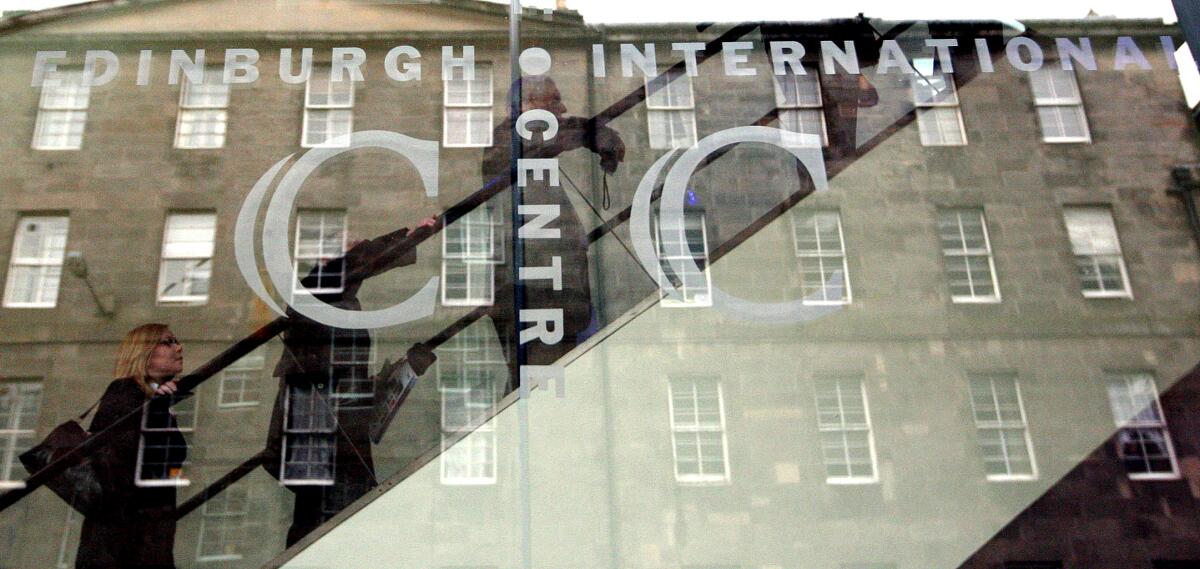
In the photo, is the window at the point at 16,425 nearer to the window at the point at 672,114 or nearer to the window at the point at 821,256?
the window at the point at 672,114

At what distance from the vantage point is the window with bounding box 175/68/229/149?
13430 mm

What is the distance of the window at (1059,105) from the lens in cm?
1402

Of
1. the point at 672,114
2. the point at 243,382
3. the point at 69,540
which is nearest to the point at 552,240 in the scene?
the point at 672,114

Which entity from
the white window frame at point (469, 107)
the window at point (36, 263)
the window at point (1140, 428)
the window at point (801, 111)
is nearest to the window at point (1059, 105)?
the window at point (801, 111)

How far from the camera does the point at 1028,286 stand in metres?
13.3

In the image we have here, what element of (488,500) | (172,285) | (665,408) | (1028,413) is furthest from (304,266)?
(1028,413)

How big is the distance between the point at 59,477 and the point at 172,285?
2.84 metres

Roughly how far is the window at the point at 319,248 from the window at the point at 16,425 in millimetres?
3726

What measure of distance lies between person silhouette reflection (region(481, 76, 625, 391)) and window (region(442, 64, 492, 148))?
0.88 feet

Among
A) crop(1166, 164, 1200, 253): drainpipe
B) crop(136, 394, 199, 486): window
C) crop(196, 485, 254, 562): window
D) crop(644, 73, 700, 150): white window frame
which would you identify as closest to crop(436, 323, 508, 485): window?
crop(196, 485, 254, 562): window

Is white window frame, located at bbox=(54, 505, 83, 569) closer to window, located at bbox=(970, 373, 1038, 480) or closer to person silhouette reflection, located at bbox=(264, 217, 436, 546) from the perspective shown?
person silhouette reflection, located at bbox=(264, 217, 436, 546)

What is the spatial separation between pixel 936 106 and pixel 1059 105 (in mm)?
1979

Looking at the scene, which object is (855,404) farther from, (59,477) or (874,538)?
(59,477)

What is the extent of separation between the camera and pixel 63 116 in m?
13.5
